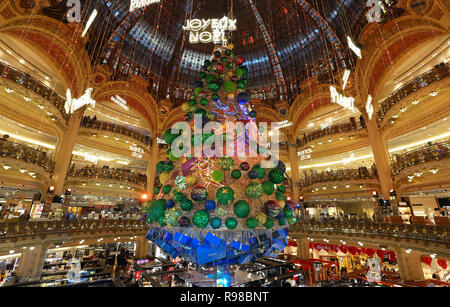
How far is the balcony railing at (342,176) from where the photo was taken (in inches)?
648

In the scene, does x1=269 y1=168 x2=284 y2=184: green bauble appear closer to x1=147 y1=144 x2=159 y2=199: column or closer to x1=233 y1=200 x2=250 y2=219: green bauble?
x1=233 y1=200 x2=250 y2=219: green bauble

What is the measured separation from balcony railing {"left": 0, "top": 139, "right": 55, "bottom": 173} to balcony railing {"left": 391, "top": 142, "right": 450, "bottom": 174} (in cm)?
2297

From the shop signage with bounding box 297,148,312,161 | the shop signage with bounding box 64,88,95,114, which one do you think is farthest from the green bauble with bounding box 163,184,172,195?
the shop signage with bounding box 297,148,312,161

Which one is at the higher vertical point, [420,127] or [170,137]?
[420,127]

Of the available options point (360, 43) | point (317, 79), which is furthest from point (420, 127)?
point (317, 79)

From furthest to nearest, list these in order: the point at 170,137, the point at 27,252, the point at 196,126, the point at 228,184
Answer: the point at 27,252, the point at 170,137, the point at 196,126, the point at 228,184

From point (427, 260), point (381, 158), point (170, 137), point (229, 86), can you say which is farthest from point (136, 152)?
point (427, 260)

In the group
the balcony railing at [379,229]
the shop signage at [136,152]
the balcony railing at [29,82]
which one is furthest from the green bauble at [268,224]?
the shop signage at [136,152]

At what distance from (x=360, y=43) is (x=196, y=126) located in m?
18.2

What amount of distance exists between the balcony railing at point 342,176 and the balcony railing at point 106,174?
1656 centimetres

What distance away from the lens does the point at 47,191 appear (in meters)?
14.2

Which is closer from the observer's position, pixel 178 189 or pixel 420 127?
pixel 178 189
